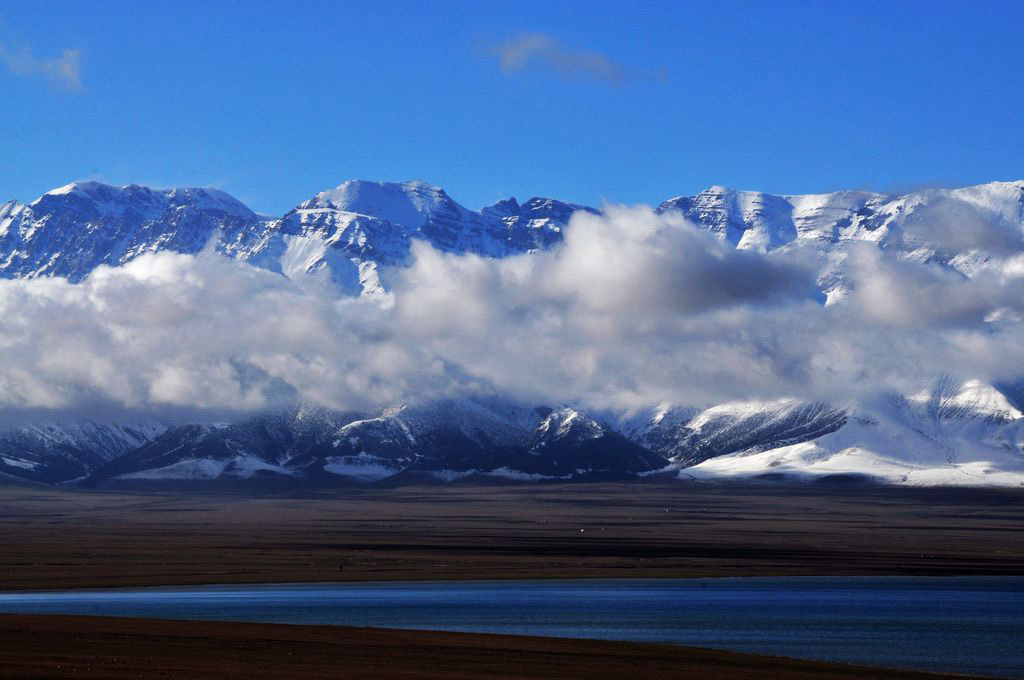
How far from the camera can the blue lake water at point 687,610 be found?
85062mm

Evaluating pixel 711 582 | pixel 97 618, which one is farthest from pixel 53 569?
pixel 711 582

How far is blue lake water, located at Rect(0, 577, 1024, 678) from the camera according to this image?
85062 mm

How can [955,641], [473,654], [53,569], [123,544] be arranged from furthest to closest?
1. [123,544]
2. [53,569]
3. [955,641]
4. [473,654]

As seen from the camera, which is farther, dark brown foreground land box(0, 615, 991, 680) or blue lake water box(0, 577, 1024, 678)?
blue lake water box(0, 577, 1024, 678)

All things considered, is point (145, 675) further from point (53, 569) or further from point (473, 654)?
point (53, 569)

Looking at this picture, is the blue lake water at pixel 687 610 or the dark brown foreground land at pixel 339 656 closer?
the dark brown foreground land at pixel 339 656

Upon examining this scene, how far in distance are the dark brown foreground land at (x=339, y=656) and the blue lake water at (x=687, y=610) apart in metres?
5.72

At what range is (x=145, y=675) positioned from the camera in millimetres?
68375

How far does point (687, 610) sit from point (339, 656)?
36780 millimetres

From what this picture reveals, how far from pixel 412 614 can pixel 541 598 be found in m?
17.1

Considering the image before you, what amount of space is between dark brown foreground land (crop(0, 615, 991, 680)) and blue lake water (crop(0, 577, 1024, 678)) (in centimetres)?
572

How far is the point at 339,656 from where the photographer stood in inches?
3051

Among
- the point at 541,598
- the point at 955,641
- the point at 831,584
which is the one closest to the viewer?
the point at 955,641

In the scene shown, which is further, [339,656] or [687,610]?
[687,610]
